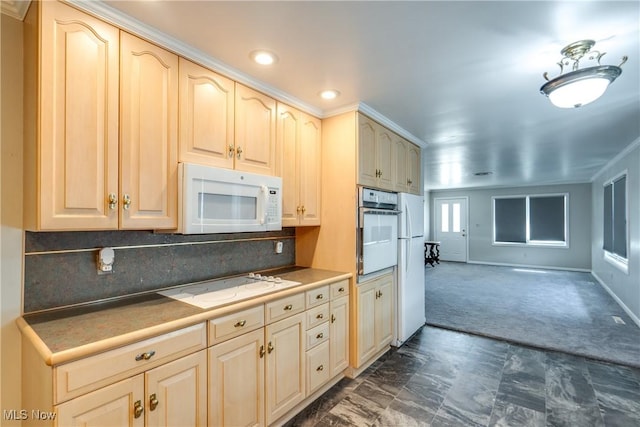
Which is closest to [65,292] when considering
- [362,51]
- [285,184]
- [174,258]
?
[174,258]

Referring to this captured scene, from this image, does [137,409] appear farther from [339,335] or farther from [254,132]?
[254,132]

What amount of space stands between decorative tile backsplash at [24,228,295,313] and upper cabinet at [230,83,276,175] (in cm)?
64

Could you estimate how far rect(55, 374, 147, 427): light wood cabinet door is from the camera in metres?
1.10

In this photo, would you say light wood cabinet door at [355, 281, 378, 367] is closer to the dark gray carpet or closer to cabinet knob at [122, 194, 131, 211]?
the dark gray carpet

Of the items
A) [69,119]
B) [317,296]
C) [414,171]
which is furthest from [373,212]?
[69,119]

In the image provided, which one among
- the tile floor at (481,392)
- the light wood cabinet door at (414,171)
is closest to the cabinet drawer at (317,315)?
the tile floor at (481,392)

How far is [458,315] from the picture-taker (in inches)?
167

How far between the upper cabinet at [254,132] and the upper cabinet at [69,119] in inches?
29.0

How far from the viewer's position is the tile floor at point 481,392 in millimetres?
2102

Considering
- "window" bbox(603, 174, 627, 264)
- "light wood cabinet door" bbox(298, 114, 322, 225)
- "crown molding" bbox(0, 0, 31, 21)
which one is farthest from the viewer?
"window" bbox(603, 174, 627, 264)

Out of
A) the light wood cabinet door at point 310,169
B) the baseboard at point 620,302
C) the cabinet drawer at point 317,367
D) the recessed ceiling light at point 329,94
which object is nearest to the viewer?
the cabinet drawer at point 317,367

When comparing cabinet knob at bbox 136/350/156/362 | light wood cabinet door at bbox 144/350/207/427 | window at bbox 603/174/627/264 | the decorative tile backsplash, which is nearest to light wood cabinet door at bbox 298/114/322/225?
the decorative tile backsplash

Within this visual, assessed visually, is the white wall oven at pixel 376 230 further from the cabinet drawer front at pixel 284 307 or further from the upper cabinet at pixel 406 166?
the cabinet drawer front at pixel 284 307

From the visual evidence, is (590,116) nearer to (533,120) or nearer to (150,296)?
(533,120)
